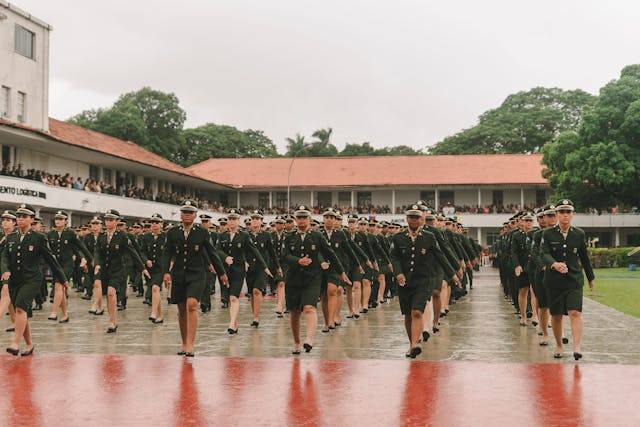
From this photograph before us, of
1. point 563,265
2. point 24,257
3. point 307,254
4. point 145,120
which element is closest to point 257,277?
point 307,254

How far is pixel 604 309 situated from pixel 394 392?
40.6ft

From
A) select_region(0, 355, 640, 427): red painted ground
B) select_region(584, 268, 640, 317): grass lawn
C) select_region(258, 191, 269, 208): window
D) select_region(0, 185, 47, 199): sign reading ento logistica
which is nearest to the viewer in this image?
select_region(0, 355, 640, 427): red painted ground

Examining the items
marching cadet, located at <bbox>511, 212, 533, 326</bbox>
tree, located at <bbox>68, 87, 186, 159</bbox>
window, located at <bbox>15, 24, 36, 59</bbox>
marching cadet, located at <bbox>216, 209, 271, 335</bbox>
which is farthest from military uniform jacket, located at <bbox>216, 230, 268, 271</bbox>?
tree, located at <bbox>68, 87, 186, 159</bbox>

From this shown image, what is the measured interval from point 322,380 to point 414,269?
268cm

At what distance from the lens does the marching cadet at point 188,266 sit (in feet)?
35.6

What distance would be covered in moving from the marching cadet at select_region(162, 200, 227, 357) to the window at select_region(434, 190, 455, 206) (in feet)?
178

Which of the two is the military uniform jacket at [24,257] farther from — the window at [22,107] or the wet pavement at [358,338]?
the window at [22,107]

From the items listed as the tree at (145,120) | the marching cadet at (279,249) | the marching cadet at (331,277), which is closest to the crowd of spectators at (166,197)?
the tree at (145,120)

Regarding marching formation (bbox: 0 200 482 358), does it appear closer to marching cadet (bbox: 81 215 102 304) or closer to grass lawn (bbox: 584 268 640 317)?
marching cadet (bbox: 81 215 102 304)

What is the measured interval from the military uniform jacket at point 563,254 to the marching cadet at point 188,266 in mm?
4432

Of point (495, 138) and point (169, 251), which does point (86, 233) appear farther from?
point (495, 138)

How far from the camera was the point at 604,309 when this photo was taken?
19.2 meters

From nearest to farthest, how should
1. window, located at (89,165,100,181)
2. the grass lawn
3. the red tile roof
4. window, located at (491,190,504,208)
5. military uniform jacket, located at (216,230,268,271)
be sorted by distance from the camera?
1. military uniform jacket, located at (216,230,268,271)
2. the grass lawn
3. window, located at (89,165,100,181)
4. the red tile roof
5. window, located at (491,190,504,208)

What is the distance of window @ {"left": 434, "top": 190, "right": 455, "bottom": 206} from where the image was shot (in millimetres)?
64312
